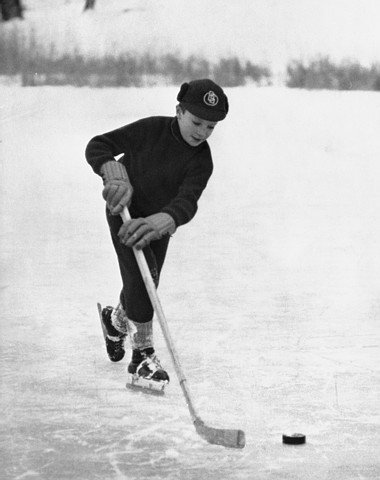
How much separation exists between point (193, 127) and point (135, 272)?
37 cm

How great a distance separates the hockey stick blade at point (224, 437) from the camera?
223 centimetres

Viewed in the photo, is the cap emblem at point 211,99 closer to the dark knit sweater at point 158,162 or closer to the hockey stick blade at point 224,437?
the dark knit sweater at point 158,162

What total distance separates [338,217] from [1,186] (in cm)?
135

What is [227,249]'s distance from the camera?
13.1 ft

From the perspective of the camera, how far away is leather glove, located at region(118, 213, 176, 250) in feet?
8.12

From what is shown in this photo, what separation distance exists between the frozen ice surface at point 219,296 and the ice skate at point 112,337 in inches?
1.4

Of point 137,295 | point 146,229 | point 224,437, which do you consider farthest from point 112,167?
point 224,437

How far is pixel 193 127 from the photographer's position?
8.33 feet

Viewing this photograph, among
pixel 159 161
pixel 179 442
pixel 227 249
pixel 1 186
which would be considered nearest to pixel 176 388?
pixel 179 442

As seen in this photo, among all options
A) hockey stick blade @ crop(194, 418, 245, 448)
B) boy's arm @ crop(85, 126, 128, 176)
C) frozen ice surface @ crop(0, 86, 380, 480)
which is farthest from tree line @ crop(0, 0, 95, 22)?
hockey stick blade @ crop(194, 418, 245, 448)

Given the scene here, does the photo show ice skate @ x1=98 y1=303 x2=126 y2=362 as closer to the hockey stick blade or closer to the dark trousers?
the dark trousers

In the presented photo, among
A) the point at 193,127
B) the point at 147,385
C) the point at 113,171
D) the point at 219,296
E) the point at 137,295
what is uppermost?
the point at 193,127

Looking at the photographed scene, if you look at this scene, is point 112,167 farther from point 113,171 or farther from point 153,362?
point 153,362

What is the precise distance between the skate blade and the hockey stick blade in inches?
13.1
